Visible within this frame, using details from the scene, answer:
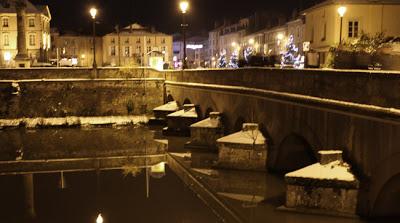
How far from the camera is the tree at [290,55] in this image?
55916mm

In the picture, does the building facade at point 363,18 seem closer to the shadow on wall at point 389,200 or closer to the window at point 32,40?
the shadow on wall at point 389,200

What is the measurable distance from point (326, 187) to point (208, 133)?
1257 centimetres

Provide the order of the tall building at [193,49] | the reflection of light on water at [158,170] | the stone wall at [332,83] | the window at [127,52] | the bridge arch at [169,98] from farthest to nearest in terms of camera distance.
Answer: the tall building at [193,49] → the window at [127,52] → the bridge arch at [169,98] → the reflection of light on water at [158,170] → the stone wall at [332,83]

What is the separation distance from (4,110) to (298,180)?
31159 millimetres

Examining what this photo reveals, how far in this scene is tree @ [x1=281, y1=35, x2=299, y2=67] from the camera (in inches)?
2201

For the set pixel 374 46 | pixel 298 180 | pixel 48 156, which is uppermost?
pixel 374 46

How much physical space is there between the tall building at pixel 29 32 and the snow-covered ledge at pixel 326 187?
62170mm

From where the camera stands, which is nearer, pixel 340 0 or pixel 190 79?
pixel 190 79

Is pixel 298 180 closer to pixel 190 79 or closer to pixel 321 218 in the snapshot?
pixel 321 218

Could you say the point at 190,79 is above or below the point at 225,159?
above

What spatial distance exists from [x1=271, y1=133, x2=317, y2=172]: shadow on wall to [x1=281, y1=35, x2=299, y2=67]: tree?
116ft

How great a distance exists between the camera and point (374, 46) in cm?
2334

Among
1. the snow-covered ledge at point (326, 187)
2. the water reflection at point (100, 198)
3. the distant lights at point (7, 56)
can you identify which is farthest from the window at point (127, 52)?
the snow-covered ledge at point (326, 187)

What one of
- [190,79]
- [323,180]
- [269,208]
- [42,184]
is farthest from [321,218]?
[190,79]
